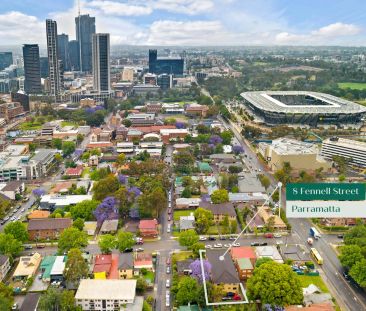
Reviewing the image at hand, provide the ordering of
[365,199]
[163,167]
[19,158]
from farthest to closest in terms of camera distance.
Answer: [19,158], [163,167], [365,199]

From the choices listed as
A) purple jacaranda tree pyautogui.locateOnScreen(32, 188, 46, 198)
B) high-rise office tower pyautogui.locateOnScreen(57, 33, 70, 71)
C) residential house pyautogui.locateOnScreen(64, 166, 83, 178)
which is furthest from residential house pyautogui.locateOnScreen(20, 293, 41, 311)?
high-rise office tower pyautogui.locateOnScreen(57, 33, 70, 71)

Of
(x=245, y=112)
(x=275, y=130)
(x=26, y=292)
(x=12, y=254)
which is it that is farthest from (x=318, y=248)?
(x=245, y=112)

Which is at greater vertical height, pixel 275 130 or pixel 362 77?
pixel 362 77

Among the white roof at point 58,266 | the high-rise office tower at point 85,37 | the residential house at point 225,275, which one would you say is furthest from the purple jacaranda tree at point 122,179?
the high-rise office tower at point 85,37

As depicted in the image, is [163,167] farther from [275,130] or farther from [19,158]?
[275,130]

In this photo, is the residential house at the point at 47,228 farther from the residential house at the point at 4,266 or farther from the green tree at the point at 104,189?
the green tree at the point at 104,189

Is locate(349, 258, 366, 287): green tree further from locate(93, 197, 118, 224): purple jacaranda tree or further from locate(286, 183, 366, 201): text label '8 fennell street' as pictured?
locate(93, 197, 118, 224): purple jacaranda tree
